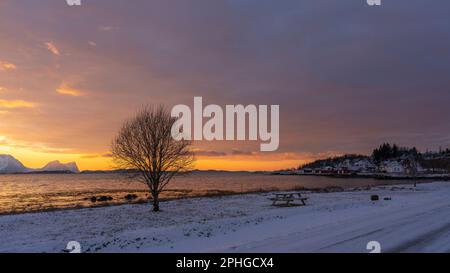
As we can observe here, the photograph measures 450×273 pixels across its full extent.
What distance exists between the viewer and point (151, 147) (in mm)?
31234

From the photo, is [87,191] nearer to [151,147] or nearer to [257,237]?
[151,147]

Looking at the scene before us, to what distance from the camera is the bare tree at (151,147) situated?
3127cm

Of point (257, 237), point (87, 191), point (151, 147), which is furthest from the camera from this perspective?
point (87, 191)

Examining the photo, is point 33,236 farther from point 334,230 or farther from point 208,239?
point 334,230

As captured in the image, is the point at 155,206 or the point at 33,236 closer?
the point at 33,236

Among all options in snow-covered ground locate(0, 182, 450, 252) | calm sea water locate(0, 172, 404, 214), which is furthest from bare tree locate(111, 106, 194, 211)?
snow-covered ground locate(0, 182, 450, 252)

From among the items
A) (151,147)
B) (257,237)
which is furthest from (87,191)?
(257,237)

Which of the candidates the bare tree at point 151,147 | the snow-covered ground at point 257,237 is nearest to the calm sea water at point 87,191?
the bare tree at point 151,147

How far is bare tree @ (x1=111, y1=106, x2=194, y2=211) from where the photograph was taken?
103 ft
